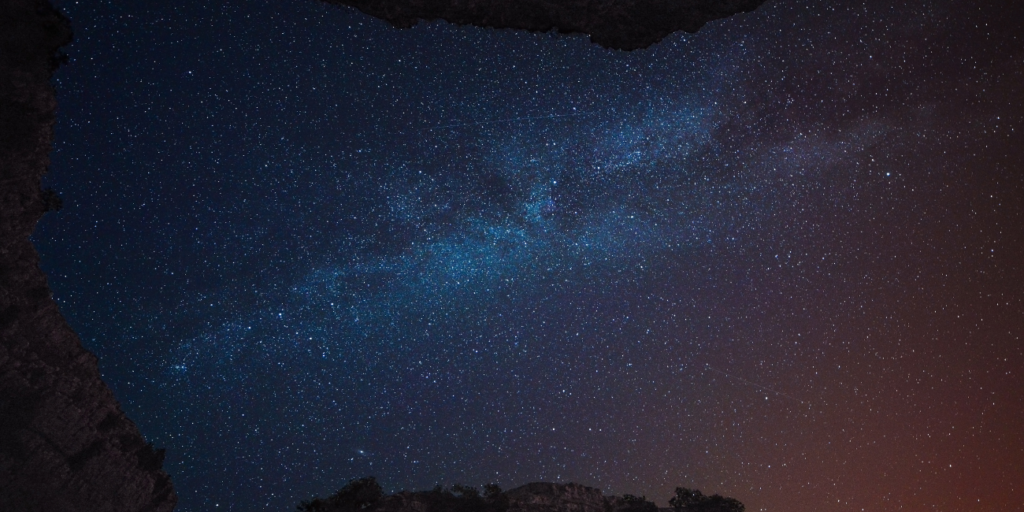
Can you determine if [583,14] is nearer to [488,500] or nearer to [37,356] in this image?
[488,500]

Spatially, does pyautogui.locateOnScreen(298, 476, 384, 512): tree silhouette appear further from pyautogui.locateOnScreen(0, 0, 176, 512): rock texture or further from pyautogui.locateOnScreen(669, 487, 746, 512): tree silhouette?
pyautogui.locateOnScreen(669, 487, 746, 512): tree silhouette

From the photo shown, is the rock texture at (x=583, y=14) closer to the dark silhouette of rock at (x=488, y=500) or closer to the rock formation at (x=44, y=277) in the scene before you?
the rock formation at (x=44, y=277)

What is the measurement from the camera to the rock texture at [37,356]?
41.2 feet

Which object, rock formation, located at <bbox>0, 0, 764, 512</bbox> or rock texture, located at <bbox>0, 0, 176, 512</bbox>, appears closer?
rock texture, located at <bbox>0, 0, 176, 512</bbox>

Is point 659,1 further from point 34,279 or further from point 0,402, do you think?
point 0,402

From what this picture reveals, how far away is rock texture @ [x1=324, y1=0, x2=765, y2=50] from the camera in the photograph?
13.6m

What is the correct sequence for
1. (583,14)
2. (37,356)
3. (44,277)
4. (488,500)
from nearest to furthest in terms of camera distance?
(37,356)
(583,14)
(44,277)
(488,500)

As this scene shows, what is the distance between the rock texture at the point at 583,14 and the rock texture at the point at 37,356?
7073 mm

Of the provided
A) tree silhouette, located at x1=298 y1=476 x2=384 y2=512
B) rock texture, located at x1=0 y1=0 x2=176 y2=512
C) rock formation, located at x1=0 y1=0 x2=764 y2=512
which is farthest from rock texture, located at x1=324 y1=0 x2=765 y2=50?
tree silhouette, located at x1=298 y1=476 x2=384 y2=512

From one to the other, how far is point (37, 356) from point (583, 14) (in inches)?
647

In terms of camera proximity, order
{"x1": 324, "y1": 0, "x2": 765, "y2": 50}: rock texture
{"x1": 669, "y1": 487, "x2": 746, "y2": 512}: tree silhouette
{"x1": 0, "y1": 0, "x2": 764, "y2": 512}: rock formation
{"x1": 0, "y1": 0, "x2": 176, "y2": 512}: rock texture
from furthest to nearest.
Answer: {"x1": 669, "y1": 487, "x2": 746, "y2": 512}: tree silhouette, {"x1": 324, "y1": 0, "x2": 765, "y2": 50}: rock texture, {"x1": 0, "y1": 0, "x2": 764, "y2": 512}: rock formation, {"x1": 0, "y1": 0, "x2": 176, "y2": 512}: rock texture

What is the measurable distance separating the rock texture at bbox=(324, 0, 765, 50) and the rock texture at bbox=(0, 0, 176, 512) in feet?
23.2

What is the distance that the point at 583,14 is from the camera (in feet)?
45.8

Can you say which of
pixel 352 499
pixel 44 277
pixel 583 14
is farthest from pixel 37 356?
pixel 583 14
